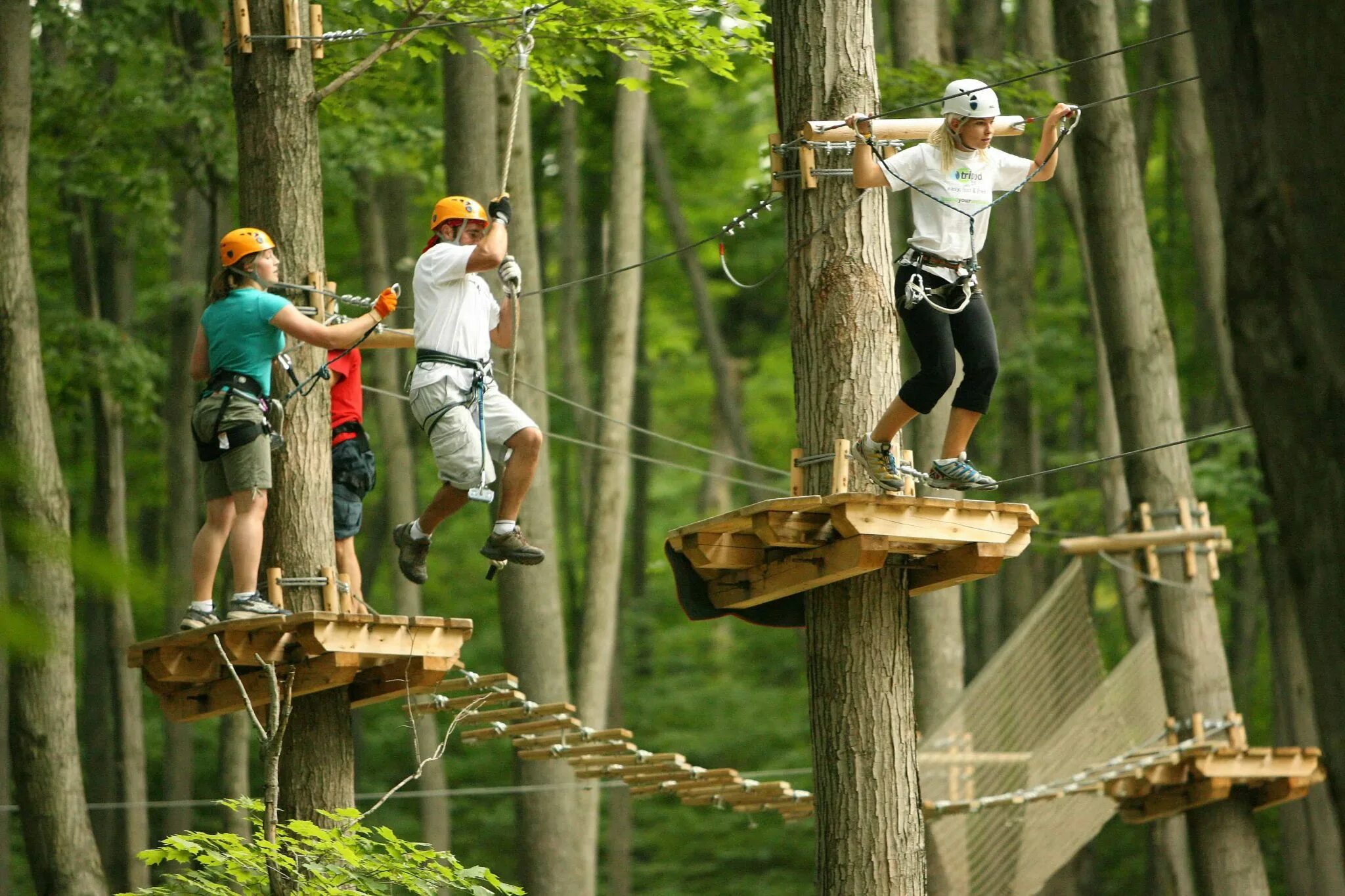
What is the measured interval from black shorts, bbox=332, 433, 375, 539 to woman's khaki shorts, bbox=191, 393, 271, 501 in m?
0.74

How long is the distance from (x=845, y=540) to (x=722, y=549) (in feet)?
1.38

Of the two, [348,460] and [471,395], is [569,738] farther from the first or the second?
[471,395]

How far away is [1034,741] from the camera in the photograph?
946 centimetres

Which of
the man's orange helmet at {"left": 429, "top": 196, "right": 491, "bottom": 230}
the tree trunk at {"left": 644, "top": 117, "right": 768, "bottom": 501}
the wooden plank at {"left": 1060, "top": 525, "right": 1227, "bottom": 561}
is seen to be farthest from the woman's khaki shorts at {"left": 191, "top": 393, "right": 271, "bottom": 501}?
the tree trunk at {"left": 644, "top": 117, "right": 768, "bottom": 501}

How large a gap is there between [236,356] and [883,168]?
7.14ft

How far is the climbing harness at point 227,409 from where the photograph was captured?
5.49 meters

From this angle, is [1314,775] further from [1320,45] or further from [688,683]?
[688,683]

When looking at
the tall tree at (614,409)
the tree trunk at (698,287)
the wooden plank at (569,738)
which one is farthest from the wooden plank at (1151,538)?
the tree trunk at (698,287)

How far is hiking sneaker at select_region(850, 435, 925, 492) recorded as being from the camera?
5.17 metres

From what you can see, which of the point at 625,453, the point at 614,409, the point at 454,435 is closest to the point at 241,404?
the point at 454,435

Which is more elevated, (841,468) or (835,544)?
(841,468)

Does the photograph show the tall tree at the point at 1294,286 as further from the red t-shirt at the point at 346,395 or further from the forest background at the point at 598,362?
the forest background at the point at 598,362

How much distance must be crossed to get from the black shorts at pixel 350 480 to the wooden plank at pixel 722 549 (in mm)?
1632

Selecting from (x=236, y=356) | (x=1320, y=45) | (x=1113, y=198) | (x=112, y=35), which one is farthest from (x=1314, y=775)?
(x=112, y=35)
